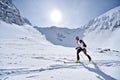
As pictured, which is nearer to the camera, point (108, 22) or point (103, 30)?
point (103, 30)

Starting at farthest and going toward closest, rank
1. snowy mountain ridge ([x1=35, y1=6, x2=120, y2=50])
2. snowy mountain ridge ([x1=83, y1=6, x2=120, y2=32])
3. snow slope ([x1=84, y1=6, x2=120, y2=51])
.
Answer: snowy mountain ridge ([x1=83, y1=6, x2=120, y2=32]), snowy mountain ridge ([x1=35, y1=6, x2=120, y2=50]), snow slope ([x1=84, y1=6, x2=120, y2=51])

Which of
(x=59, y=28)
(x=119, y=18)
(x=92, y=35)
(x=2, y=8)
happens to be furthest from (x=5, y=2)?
(x=119, y=18)

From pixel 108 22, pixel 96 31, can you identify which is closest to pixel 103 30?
pixel 96 31

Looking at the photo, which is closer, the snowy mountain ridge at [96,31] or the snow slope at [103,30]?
the snow slope at [103,30]

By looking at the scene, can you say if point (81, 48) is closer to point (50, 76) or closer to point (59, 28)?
point (50, 76)

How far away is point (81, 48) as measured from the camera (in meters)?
12.9

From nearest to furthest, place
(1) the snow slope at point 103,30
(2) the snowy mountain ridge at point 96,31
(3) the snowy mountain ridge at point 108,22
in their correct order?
(1) the snow slope at point 103,30, (2) the snowy mountain ridge at point 96,31, (3) the snowy mountain ridge at point 108,22

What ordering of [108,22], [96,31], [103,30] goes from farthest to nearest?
[108,22]
[96,31]
[103,30]

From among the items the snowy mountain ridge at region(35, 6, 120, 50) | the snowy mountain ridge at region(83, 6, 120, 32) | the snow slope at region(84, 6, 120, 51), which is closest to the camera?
the snow slope at region(84, 6, 120, 51)

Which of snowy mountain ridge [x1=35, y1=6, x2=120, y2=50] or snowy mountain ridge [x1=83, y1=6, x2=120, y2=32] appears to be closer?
snowy mountain ridge [x1=35, y1=6, x2=120, y2=50]

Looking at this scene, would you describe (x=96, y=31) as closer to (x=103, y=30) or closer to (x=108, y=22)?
(x=103, y=30)

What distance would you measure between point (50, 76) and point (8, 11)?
12893cm

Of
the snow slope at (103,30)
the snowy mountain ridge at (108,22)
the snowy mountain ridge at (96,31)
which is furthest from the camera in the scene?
the snowy mountain ridge at (108,22)

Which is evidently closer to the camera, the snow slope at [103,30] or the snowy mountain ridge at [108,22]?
the snow slope at [103,30]
